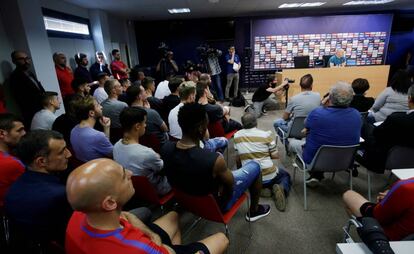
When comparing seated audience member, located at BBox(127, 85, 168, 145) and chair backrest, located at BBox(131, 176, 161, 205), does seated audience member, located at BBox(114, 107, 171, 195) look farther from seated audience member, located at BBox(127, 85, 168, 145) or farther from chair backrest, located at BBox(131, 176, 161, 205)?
seated audience member, located at BBox(127, 85, 168, 145)

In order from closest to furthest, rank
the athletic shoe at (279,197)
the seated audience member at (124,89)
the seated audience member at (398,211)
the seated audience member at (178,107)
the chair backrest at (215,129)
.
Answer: the seated audience member at (398,211) < the athletic shoe at (279,197) < the seated audience member at (178,107) < the chair backrest at (215,129) < the seated audience member at (124,89)

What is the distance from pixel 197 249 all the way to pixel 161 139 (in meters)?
1.61

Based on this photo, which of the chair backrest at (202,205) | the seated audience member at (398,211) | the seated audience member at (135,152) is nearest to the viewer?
the seated audience member at (398,211)

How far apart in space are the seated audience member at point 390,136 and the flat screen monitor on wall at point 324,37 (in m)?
6.05

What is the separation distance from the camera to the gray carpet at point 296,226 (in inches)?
72.9

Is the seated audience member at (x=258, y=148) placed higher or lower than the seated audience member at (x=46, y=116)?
lower

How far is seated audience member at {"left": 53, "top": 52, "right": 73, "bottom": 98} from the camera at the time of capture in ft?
14.2

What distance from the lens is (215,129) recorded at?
3.02 meters

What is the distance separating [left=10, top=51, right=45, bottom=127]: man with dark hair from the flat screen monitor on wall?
20.8ft

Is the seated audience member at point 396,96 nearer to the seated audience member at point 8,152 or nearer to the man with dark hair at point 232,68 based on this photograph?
the seated audience member at point 8,152

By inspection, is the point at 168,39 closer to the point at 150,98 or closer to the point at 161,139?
the point at 150,98

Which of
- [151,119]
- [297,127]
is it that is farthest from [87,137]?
[297,127]

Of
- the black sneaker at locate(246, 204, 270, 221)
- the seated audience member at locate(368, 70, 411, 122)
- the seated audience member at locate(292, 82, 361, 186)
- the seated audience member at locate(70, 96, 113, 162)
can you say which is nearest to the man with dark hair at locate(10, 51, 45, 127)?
the seated audience member at locate(70, 96, 113, 162)

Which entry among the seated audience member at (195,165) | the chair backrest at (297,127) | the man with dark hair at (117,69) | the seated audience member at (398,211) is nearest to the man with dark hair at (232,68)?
the man with dark hair at (117,69)
